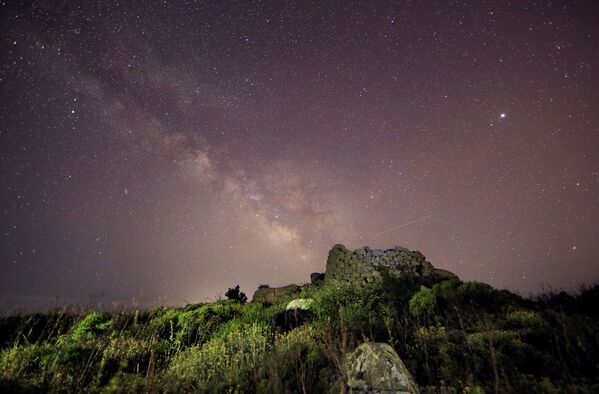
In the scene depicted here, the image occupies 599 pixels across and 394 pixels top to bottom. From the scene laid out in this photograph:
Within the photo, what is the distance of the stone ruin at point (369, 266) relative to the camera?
21328 millimetres

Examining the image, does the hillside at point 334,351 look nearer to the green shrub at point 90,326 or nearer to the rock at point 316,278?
the green shrub at point 90,326

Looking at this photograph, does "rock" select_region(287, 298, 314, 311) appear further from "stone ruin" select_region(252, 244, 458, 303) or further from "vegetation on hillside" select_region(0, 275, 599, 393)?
"stone ruin" select_region(252, 244, 458, 303)

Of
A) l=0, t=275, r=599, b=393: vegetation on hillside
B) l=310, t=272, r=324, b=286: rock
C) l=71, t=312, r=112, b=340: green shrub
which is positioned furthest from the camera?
l=310, t=272, r=324, b=286: rock

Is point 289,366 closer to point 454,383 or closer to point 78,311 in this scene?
point 454,383

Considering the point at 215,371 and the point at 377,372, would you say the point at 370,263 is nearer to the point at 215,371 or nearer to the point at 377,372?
the point at 215,371

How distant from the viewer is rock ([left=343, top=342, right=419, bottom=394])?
4.71m

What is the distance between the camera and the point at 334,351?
6000mm

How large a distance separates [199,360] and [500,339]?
23.0 ft

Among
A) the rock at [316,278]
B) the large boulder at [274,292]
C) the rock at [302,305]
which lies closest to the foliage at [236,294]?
the large boulder at [274,292]

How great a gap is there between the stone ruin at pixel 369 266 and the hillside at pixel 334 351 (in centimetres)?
781

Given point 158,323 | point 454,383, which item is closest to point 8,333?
point 158,323

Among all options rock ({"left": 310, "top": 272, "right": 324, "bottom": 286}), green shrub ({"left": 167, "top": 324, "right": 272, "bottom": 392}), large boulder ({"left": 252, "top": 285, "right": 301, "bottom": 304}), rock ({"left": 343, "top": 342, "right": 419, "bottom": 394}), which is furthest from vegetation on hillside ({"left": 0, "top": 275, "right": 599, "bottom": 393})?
rock ({"left": 310, "top": 272, "right": 324, "bottom": 286})

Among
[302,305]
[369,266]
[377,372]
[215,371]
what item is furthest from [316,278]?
[377,372]

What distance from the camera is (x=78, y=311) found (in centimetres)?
868
